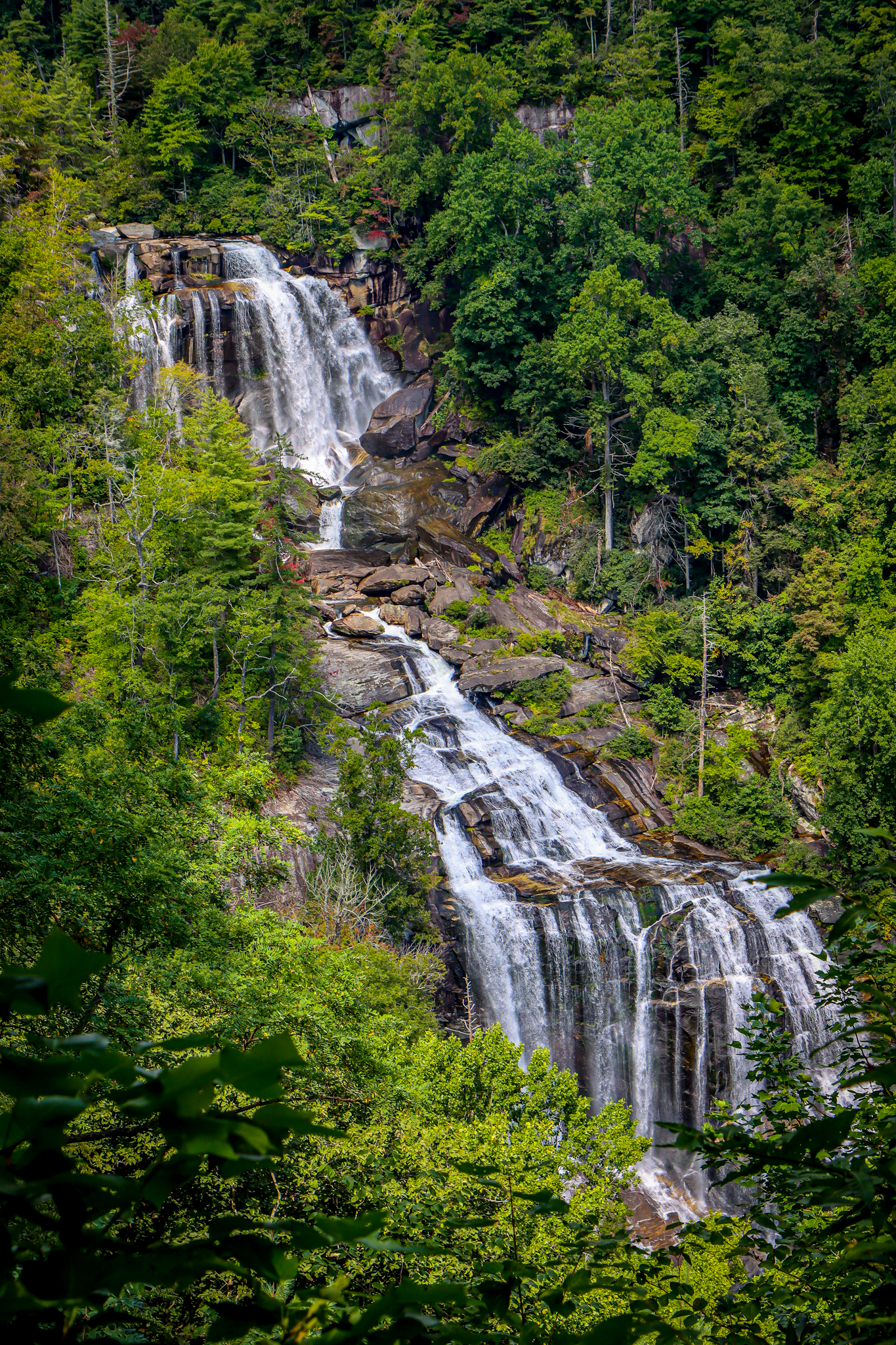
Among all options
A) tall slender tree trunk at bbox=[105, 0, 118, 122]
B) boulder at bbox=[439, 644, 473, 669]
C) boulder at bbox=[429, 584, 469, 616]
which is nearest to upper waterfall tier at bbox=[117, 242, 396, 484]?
boulder at bbox=[429, 584, 469, 616]

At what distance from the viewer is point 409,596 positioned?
2223 centimetres

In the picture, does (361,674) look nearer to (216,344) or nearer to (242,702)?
(242,702)

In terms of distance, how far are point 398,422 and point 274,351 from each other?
4.06 metres

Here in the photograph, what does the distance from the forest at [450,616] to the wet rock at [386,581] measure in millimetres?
2515

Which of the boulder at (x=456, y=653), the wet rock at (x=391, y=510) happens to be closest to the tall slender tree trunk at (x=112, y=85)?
the wet rock at (x=391, y=510)

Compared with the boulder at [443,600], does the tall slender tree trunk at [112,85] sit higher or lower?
higher

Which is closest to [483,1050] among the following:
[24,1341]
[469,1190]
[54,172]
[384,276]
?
[469,1190]

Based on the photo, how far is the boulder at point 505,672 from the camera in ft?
65.7

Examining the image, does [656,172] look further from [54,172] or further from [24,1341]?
[24,1341]

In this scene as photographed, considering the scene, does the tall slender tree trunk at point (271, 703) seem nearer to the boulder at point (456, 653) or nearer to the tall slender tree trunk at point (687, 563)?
the boulder at point (456, 653)

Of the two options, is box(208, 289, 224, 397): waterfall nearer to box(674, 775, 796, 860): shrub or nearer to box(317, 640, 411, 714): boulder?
box(317, 640, 411, 714): boulder

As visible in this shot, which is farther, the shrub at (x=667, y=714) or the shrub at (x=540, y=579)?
the shrub at (x=540, y=579)

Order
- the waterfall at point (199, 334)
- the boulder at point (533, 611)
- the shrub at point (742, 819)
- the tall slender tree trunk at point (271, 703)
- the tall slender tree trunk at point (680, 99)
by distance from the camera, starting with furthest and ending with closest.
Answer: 1. the tall slender tree trunk at point (680, 99)
2. the waterfall at point (199, 334)
3. the boulder at point (533, 611)
4. the shrub at point (742, 819)
5. the tall slender tree trunk at point (271, 703)

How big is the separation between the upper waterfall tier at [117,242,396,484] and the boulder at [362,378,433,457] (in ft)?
1.69
